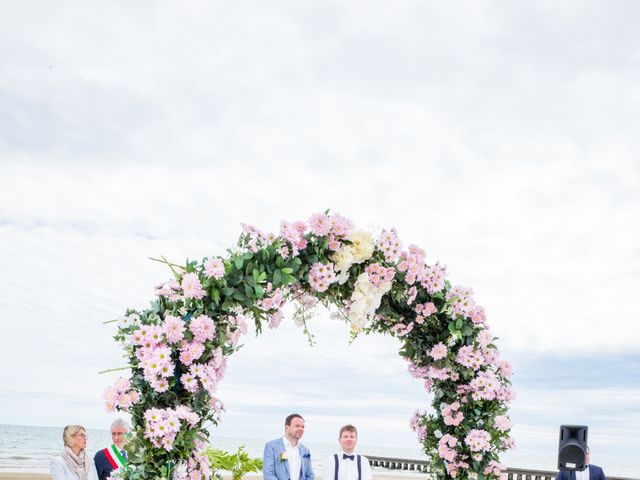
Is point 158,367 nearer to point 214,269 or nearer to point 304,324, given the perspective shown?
point 214,269

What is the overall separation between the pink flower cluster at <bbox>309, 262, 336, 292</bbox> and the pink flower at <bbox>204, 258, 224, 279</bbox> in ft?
2.44

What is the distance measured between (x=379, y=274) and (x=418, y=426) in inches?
62.9

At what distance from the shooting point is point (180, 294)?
444 cm

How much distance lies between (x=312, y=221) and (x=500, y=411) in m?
2.27

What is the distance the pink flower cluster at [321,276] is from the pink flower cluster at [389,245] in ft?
1.70

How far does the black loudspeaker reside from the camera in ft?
Answer: 21.1

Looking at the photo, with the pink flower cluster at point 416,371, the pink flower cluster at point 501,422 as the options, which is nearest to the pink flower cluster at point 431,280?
the pink flower cluster at point 416,371

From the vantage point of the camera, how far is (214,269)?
4.39 m

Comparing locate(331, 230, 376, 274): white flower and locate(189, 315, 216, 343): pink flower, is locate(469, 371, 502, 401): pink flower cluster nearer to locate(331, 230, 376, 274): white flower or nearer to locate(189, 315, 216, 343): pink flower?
locate(331, 230, 376, 274): white flower

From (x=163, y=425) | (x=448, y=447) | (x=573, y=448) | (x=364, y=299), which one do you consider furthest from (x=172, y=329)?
(x=573, y=448)

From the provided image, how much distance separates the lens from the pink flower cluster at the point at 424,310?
5.22 meters

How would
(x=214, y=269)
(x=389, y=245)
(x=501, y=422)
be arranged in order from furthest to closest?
1. (x=501, y=422)
2. (x=389, y=245)
3. (x=214, y=269)

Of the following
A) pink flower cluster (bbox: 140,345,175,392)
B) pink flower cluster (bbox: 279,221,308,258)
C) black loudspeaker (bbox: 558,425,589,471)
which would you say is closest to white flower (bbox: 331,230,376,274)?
pink flower cluster (bbox: 279,221,308,258)

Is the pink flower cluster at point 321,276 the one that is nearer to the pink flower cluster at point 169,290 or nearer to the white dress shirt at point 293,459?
the pink flower cluster at point 169,290
